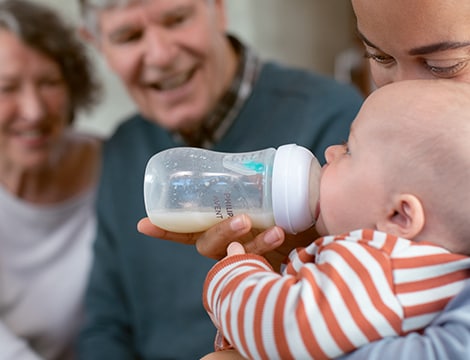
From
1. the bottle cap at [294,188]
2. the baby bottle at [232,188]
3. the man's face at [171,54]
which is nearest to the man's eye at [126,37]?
the man's face at [171,54]

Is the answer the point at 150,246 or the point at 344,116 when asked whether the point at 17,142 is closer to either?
the point at 150,246

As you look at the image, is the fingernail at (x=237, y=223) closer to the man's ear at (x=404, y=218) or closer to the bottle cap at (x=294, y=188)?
the bottle cap at (x=294, y=188)

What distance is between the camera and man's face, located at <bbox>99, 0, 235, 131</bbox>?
5.19 ft

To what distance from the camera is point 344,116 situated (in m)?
1.48

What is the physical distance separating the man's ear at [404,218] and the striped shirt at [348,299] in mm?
18

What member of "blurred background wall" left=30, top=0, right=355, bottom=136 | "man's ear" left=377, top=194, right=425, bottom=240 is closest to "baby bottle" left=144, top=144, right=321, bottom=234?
"man's ear" left=377, top=194, right=425, bottom=240

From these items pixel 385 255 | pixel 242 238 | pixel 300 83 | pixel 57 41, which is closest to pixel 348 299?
pixel 385 255

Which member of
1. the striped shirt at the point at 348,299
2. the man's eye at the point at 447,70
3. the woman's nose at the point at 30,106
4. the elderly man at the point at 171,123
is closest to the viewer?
the striped shirt at the point at 348,299

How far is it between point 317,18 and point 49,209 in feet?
6.33

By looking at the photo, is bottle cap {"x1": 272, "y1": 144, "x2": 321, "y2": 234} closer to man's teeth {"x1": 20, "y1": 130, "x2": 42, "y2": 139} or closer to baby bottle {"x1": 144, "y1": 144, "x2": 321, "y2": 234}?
baby bottle {"x1": 144, "y1": 144, "x2": 321, "y2": 234}

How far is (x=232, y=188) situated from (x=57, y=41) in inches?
47.8

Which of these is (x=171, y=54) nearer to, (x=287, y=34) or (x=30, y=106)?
(x=30, y=106)

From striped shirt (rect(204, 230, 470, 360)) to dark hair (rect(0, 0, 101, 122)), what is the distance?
135 centimetres

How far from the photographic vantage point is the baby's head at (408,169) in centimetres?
72
